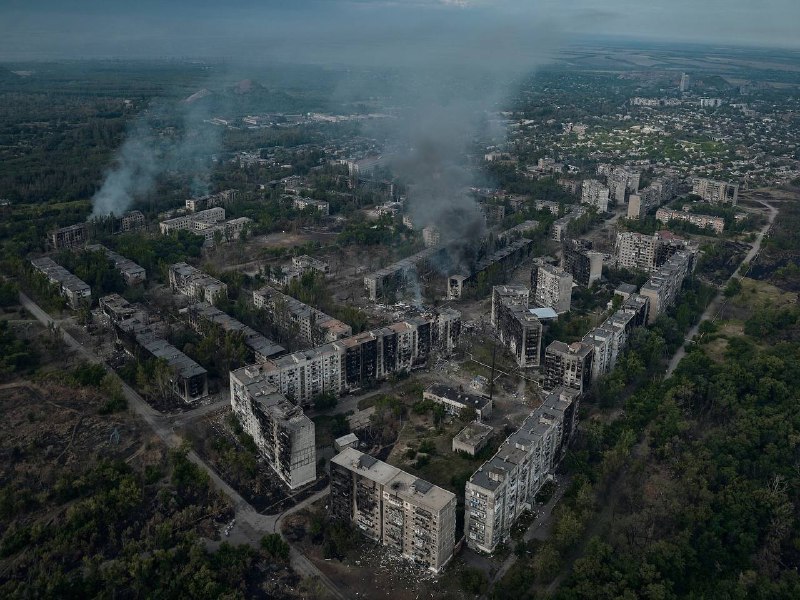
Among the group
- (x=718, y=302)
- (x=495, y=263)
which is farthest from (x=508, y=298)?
(x=718, y=302)

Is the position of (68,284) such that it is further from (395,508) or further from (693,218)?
(693,218)

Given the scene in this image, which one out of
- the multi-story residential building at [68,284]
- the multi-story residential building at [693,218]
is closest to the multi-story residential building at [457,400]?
the multi-story residential building at [68,284]

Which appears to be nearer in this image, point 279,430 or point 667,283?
point 279,430

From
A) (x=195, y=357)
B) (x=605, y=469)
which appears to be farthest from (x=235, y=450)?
(x=605, y=469)

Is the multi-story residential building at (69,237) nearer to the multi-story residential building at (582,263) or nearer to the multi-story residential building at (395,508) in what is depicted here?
the multi-story residential building at (582,263)

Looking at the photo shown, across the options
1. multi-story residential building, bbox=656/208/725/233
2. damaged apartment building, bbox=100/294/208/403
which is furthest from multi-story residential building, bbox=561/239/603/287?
damaged apartment building, bbox=100/294/208/403

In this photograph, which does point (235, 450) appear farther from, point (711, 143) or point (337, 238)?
point (711, 143)
